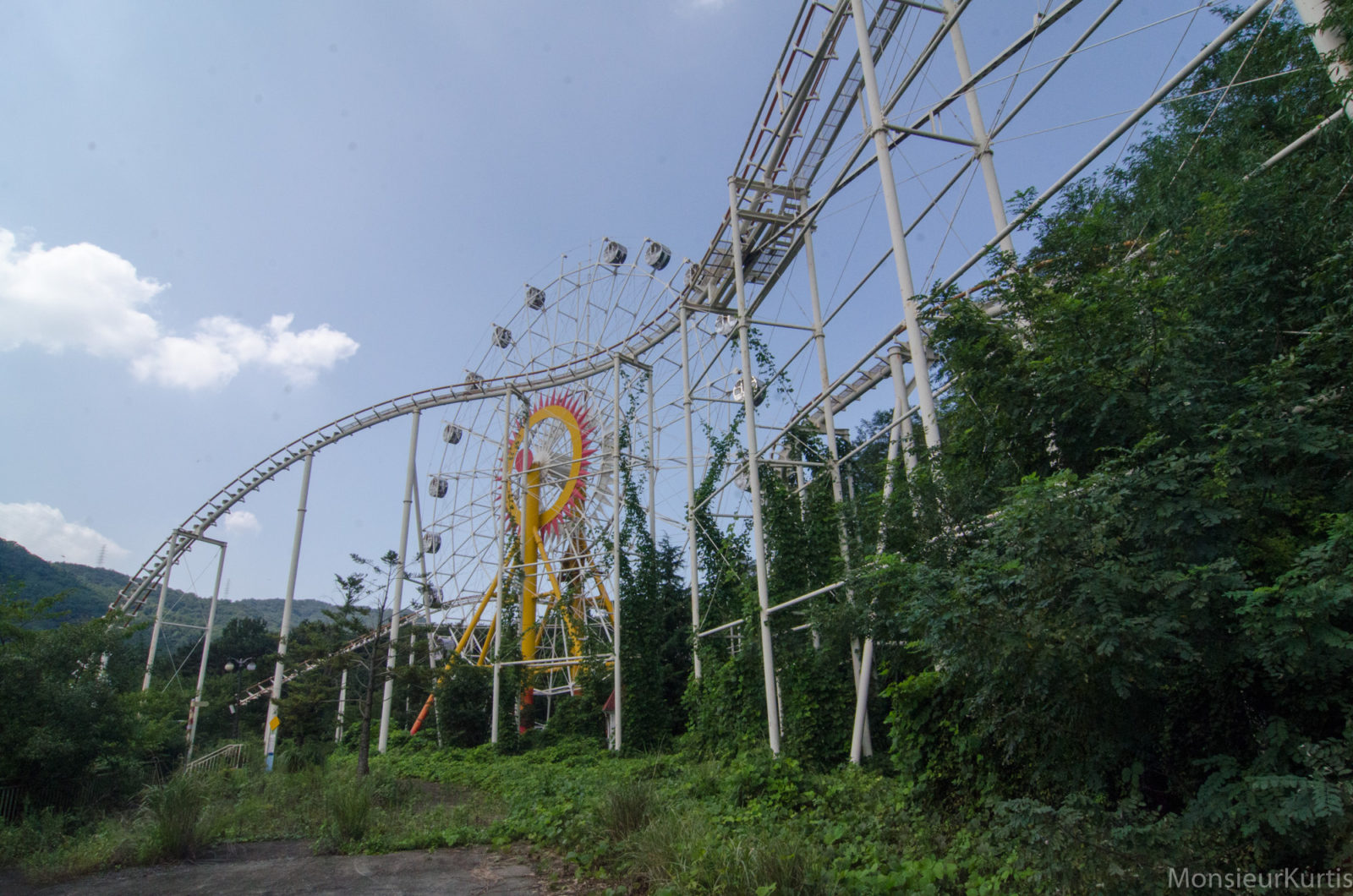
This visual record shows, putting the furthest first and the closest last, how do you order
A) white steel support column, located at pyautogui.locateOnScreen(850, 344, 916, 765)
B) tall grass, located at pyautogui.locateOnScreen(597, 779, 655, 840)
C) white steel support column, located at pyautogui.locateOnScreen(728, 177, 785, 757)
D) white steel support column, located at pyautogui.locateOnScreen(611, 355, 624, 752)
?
white steel support column, located at pyautogui.locateOnScreen(611, 355, 624, 752) → white steel support column, located at pyautogui.locateOnScreen(728, 177, 785, 757) → white steel support column, located at pyautogui.locateOnScreen(850, 344, 916, 765) → tall grass, located at pyautogui.locateOnScreen(597, 779, 655, 840)

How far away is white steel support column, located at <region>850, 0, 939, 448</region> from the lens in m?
7.39

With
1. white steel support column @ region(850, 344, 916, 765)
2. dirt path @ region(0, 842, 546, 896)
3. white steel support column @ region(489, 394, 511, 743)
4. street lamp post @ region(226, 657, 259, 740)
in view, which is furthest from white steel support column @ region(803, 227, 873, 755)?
street lamp post @ region(226, 657, 259, 740)

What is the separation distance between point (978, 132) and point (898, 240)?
1956 millimetres

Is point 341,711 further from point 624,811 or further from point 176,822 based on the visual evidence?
point 624,811

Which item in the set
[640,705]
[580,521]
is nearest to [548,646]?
[580,521]

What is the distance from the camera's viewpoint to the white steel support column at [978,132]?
826 cm

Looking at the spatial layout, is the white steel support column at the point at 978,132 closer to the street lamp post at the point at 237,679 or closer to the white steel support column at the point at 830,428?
the white steel support column at the point at 830,428

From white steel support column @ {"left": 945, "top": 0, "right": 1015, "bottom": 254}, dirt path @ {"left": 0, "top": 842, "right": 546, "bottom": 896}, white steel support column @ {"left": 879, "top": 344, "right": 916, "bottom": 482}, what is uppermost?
white steel support column @ {"left": 945, "top": 0, "right": 1015, "bottom": 254}

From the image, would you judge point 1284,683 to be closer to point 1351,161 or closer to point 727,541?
point 1351,161

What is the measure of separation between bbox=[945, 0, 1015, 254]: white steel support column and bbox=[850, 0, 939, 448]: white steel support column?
101 centimetres

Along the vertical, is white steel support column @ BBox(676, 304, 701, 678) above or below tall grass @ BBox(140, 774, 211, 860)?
above

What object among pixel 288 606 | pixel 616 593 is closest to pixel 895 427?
pixel 616 593

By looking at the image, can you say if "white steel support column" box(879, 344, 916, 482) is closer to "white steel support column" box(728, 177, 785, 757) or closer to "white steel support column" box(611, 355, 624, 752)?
"white steel support column" box(728, 177, 785, 757)

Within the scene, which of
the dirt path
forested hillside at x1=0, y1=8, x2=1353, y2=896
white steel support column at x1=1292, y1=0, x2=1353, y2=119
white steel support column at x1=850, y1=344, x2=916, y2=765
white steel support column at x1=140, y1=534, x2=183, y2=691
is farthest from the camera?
white steel support column at x1=140, y1=534, x2=183, y2=691
